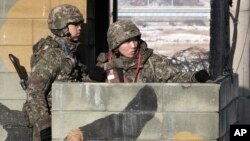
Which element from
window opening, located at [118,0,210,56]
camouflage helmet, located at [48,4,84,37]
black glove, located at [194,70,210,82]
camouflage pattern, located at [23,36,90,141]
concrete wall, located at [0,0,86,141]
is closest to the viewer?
black glove, located at [194,70,210,82]

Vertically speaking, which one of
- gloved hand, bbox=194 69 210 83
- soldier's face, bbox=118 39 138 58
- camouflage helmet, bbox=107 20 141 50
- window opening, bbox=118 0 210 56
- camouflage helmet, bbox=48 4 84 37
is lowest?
gloved hand, bbox=194 69 210 83

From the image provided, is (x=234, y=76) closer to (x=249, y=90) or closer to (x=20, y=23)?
(x=20, y=23)

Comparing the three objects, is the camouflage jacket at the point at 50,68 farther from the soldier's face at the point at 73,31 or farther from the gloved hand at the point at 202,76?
the gloved hand at the point at 202,76

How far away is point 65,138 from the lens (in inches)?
170

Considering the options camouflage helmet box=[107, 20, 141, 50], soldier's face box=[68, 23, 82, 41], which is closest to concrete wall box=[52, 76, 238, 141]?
camouflage helmet box=[107, 20, 141, 50]

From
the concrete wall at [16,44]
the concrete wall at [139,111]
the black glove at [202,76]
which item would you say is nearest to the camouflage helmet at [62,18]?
the concrete wall at [16,44]

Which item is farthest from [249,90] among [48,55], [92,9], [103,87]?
[103,87]

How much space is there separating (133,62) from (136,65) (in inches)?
1.4

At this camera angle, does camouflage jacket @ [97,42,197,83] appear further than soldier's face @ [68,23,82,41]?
No

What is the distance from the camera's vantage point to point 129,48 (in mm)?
4848

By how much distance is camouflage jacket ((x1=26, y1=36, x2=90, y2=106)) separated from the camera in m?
4.99

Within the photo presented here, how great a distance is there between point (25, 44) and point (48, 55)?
3.49 ft

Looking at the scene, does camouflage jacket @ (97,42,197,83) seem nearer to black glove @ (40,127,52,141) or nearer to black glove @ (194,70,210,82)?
black glove @ (194,70,210,82)

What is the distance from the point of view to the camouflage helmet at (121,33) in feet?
15.8
